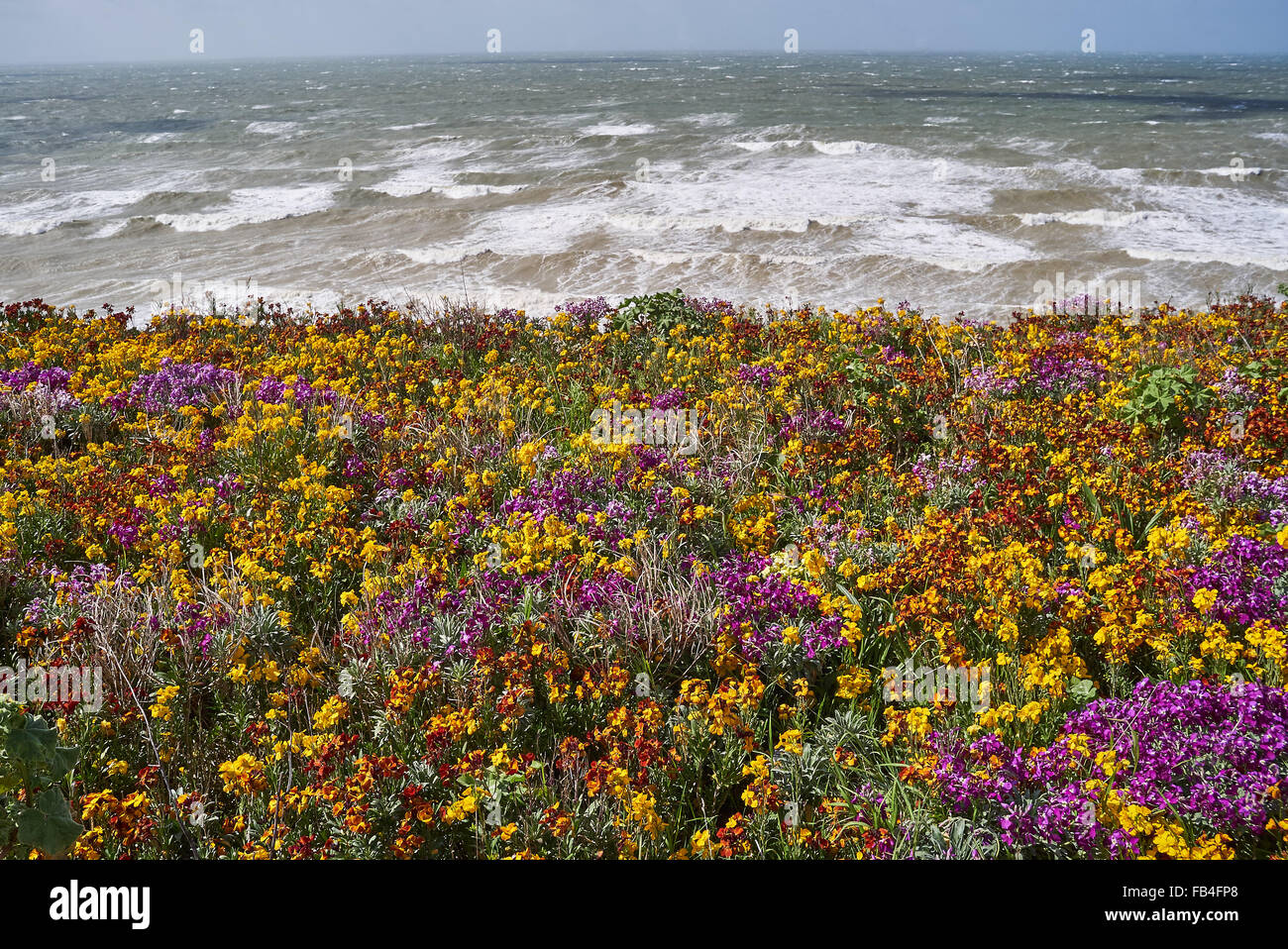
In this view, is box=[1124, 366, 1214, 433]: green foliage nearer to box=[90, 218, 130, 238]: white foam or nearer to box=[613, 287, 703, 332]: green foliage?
box=[613, 287, 703, 332]: green foliage

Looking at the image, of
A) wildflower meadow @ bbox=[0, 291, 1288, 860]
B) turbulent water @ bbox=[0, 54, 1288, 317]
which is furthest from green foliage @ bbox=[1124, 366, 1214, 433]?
turbulent water @ bbox=[0, 54, 1288, 317]

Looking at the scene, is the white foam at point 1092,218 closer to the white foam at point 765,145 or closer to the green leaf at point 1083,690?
the white foam at point 765,145

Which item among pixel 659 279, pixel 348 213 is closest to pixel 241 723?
pixel 659 279

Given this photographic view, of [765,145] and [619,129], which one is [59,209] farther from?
[765,145]

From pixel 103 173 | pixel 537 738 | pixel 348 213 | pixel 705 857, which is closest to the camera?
pixel 705 857
